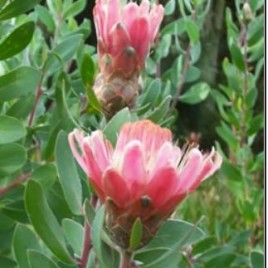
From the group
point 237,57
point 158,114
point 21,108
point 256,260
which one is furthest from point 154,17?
point 237,57

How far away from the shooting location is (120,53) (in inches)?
47.9

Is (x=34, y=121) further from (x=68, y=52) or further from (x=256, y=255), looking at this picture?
(x=256, y=255)

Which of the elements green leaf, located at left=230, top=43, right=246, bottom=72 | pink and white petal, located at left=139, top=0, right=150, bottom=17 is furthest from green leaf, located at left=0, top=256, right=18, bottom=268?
green leaf, located at left=230, top=43, right=246, bottom=72

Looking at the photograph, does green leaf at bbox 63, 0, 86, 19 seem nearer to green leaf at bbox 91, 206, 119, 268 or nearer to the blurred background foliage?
the blurred background foliage

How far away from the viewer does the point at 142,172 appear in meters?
0.90

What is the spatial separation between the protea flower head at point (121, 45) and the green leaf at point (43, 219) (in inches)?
9.3

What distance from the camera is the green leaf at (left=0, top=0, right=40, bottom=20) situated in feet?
4.37

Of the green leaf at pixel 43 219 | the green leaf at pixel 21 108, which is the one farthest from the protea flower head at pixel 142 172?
the green leaf at pixel 21 108

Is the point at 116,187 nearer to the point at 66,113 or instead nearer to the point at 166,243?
the point at 166,243

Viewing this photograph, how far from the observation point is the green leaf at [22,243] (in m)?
1.16

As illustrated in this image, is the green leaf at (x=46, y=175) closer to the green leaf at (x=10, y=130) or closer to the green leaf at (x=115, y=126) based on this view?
the green leaf at (x=10, y=130)

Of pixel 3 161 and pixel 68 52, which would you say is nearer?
pixel 3 161

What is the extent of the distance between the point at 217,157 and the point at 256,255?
2.15 ft

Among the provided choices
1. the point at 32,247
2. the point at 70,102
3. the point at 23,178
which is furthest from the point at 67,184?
the point at 70,102
